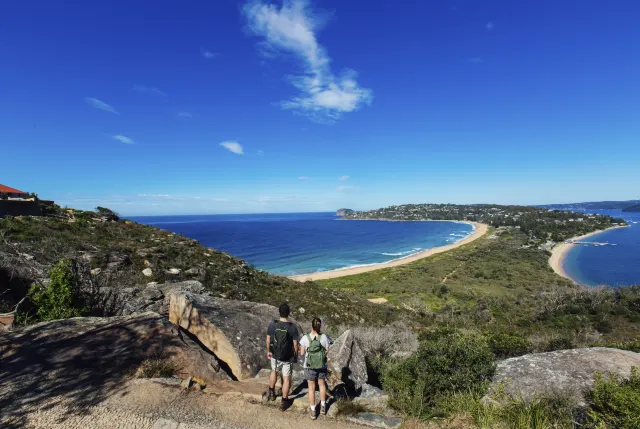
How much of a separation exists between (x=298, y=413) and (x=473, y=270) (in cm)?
6730

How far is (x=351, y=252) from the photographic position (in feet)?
303

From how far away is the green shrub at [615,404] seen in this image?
→ 4.22m

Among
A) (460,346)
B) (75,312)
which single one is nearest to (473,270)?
(460,346)

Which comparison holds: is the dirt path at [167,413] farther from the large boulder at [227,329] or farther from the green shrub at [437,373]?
the large boulder at [227,329]

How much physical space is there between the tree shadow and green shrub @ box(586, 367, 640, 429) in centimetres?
822

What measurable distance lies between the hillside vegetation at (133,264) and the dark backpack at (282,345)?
8098 mm

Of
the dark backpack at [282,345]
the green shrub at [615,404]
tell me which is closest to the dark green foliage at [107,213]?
the dark backpack at [282,345]

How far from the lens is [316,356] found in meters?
5.61

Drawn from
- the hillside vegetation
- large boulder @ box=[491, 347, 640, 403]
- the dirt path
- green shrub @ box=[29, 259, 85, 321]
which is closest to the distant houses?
the hillside vegetation

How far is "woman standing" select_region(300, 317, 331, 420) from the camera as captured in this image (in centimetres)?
544

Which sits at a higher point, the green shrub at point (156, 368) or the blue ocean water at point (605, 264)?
the green shrub at point (156, 368)

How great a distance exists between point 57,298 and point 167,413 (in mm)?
6080

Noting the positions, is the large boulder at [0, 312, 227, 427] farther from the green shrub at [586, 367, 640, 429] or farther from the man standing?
the green shrub at [586, 367, 640, 429]

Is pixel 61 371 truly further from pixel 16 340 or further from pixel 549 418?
pixel 549 418
